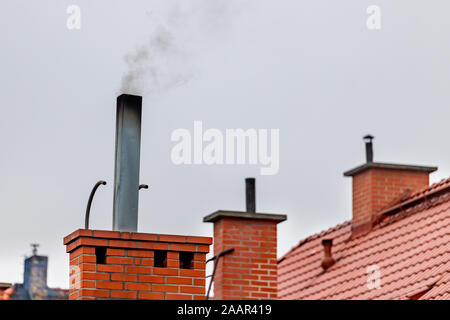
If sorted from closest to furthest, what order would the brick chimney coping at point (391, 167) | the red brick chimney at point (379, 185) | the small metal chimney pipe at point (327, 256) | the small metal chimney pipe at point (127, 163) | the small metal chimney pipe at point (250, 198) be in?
the small metal chimney pipe at point (127, 163) → the small metal chimney pipe at point (250, 198) → the small metal chimney pipe at point (327, 256) → the red brick chimney at point (379, 185) → the brick chimney coping at point (391, 167)

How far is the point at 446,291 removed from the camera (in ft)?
39.1

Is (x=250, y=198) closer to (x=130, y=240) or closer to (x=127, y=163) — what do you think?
(x=127, y=163)

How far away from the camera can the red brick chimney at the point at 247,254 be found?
14.4 meters

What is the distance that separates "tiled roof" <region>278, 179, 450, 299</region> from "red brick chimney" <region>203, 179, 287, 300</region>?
3.66 ft

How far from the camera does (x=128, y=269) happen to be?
7.92 metres

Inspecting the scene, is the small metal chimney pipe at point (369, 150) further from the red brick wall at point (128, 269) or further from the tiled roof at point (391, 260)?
the red brick wall at point (128, 269)

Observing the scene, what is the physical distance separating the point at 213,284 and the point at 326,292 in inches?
69.4

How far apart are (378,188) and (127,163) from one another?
29.7ft

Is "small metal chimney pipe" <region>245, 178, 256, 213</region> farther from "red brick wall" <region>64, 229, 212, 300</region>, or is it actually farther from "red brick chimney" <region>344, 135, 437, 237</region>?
"red brick wall" <region>64, 229, 212, 300</region>

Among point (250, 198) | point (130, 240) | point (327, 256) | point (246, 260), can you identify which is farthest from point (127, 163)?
point (327, 256)

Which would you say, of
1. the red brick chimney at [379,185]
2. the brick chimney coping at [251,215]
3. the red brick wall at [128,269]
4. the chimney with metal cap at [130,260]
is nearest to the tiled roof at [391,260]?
the red brick chimney at [379,185]

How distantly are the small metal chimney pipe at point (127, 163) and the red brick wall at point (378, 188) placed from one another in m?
8.77
